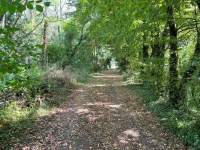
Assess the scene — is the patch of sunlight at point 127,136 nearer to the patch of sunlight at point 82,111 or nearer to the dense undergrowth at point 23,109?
the patch of sunlight at point 82,111

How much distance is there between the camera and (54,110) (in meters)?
8.11

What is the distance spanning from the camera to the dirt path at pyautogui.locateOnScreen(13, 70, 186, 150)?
5125 millimetres

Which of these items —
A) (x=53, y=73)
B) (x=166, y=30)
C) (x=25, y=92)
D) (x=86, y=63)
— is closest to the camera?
(x=25, y=92)

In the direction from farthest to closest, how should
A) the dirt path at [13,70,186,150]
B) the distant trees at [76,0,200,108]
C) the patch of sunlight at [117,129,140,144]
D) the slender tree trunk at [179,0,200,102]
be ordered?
the slender tree trunk at [179,0,200,102] → the patch of sunlight at [117,129,140,144] → the dirt path at [13,70,186,150] → the distant trees at [76,0,200,108]

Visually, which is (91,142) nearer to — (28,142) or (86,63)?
(28,142)

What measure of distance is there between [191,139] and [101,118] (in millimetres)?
3418

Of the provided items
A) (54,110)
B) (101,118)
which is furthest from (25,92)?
(101,118)

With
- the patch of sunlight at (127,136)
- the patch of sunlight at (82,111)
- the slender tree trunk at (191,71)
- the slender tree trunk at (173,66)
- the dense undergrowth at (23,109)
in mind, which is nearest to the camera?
the dense undergrowth at (23,109)

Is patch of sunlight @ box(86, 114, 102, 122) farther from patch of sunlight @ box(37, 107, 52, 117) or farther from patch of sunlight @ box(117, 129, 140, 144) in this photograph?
patch of sunlight @ box(37, 107, 52, 117)

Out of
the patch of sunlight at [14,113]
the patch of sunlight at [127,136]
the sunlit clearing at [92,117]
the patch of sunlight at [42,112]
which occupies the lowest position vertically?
the patch of sunlight at [127,136]

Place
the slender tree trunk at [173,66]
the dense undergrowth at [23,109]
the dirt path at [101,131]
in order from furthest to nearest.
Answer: the slender tree trunk at [173,66]
the dense undergrowth at [23,109]
the dirt path at [101,131]

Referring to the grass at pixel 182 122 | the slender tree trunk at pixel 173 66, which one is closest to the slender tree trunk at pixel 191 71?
the slender tree trunk at pixel 173 66

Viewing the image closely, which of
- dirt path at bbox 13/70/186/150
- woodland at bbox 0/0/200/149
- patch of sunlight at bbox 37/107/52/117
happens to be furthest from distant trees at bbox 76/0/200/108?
patch of sunlight at bbox 37/107/52/117

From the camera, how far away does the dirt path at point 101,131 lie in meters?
5.12
